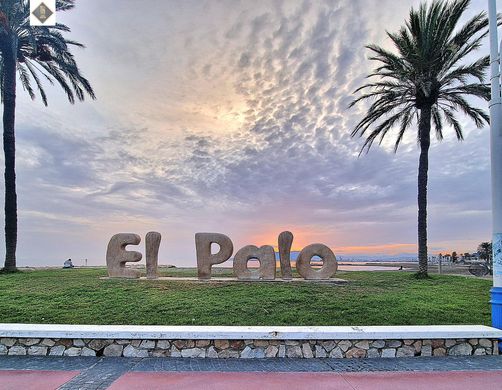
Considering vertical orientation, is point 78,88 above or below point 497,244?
above

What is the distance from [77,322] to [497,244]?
916cm

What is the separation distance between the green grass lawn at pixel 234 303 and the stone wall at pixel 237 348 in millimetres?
2014

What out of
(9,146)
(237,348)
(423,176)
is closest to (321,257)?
(423,176)

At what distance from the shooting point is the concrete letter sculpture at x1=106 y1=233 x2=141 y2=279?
1454cm

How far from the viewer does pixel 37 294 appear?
37.9 ft

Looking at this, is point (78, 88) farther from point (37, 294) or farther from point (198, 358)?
point (198, 358)

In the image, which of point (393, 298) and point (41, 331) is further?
point (393, 298)

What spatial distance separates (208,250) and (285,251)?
2.91 meters

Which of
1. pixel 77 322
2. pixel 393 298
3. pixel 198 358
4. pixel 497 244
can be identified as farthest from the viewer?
pixel 393 298

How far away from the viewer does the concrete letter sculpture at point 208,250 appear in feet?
47.0

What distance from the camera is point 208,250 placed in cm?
1451

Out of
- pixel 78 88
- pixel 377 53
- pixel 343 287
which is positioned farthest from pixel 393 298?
pixel 78 88

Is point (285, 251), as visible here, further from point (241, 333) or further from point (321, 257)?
point (241, 333)

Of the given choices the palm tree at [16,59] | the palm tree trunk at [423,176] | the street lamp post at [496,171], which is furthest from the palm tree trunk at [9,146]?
the palm tree trunk at [423,176]
